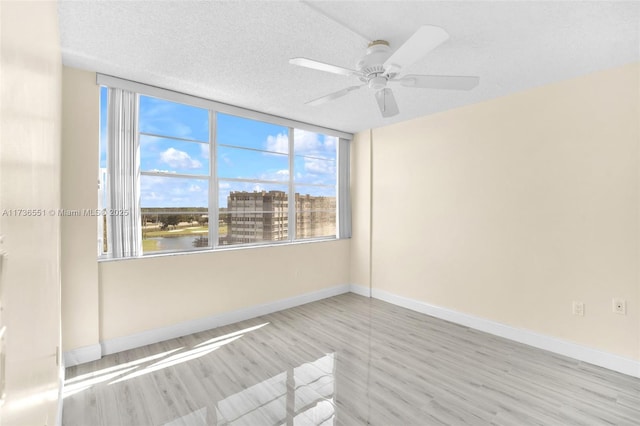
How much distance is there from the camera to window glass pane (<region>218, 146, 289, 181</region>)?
146 inches

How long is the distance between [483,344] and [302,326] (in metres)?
1.96

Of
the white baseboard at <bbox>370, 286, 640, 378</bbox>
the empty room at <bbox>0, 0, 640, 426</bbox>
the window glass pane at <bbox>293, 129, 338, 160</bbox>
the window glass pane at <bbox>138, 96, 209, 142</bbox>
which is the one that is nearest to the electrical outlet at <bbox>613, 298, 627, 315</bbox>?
the empty room at <bbox>0, 0, 640, 426</bbox>

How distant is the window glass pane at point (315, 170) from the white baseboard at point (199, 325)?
5.70 feet

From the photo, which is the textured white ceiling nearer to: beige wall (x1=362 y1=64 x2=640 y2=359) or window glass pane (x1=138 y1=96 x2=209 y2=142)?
window glass pane (x1=138 y1=96 x2=209 y2=142)

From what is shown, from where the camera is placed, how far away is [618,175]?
8.50 feet

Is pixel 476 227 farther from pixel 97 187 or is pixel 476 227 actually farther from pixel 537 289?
pixel 97 187

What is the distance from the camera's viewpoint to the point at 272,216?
13.9 ft

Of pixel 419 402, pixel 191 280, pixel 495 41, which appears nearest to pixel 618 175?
pixel 495 41

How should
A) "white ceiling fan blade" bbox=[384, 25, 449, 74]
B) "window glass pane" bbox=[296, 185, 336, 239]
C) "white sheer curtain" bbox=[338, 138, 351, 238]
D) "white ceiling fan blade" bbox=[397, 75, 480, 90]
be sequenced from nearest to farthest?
"white ceiling fan blade" bbox=[384, 25, 449, 74], "white ceiling fan blade" bbox=[397, 75, 480, 90], "window glass pane" bbox=[296, 185, 336, 239], "white sheer curtain" bbox=[338, 138, 351, 238]

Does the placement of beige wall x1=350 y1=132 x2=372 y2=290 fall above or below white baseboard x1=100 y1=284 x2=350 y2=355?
above

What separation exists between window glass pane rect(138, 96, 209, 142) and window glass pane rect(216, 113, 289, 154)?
0.64ft

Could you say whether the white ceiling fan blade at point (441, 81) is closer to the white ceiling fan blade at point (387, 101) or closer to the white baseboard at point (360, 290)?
the white ceiling fan blade at point (387, 101)

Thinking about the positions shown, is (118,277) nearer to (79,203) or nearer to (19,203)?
(79,203)

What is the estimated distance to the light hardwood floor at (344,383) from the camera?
2010 millimetres
